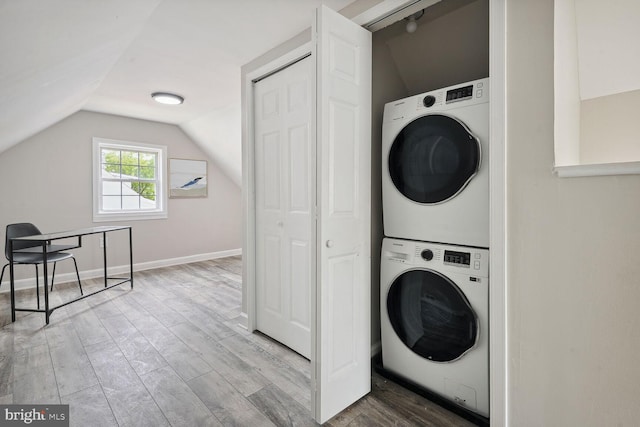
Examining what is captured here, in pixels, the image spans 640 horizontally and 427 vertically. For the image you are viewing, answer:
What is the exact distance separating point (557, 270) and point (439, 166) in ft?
2.43

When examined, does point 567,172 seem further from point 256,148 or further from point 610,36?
point 256,148

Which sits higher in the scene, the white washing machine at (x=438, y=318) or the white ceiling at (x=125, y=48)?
the white ceiling at (x=125, y=48)

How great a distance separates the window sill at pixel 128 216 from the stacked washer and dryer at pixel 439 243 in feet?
13.7

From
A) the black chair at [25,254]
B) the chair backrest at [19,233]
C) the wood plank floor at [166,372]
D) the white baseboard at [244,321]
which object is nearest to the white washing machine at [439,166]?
the wood plank floor at [166,372]

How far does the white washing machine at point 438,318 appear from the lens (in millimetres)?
1521

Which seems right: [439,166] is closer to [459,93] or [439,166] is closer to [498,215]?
[459,93]

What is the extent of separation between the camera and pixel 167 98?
138 inches

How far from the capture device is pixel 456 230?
5.33 ft

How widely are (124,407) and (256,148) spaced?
6.31 ft

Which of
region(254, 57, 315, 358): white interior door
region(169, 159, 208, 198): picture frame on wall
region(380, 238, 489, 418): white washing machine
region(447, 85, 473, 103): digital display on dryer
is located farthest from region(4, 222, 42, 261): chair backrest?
region(447, 85, 473, 103): digital display on dryer

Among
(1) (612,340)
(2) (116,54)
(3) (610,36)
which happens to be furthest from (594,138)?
(2) (116,54)

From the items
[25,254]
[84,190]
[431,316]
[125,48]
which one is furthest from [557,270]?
[84,190]

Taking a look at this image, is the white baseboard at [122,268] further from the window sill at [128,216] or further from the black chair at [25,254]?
the black chair at [25,254]

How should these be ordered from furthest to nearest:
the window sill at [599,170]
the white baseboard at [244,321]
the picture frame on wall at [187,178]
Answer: the picture frame on wall at [187,178], the white baseboard at [244,321], the window sill at [599,170]
